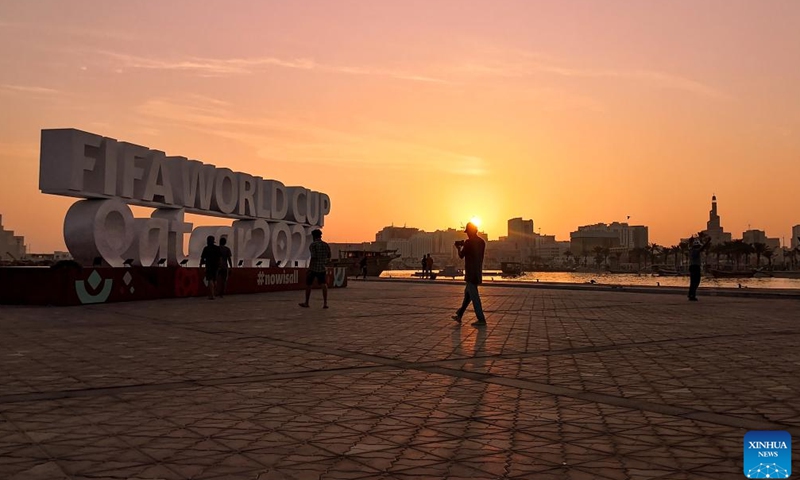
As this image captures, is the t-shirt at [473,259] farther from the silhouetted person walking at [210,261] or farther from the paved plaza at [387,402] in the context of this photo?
the silhouetted person walking at [210,261]

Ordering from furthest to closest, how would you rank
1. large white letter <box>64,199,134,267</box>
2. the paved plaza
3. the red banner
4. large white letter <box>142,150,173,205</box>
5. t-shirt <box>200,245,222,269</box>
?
large white letter <box>142,150,173,205</box> → t-shirt <box>200,245,222,269</box> → large white letter <box>64,199,134,267</box> → the red banner → the paved plaza

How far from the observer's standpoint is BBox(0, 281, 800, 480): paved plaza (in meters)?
3.53

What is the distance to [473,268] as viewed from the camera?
12.0 m

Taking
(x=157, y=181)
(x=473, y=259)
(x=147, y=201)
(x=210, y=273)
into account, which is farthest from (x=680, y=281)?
(x=473, y=259)

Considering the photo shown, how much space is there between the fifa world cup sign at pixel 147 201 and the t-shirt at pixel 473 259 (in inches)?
391

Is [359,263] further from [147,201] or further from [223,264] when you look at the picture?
[147,201]

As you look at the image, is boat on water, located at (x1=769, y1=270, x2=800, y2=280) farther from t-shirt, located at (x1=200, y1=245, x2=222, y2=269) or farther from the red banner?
t-shirt, located at (x1=200, y1=245, x2=222, y2=269)

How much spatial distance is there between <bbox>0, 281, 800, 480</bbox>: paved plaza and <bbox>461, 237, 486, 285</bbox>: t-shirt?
1.71m

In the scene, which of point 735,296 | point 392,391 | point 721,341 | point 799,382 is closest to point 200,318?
point 392,391

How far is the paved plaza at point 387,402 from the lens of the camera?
3.53 m

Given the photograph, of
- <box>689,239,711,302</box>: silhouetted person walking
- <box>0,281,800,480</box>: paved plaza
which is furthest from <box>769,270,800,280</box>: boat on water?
<box>0,281,800,480</box>: paved plaza

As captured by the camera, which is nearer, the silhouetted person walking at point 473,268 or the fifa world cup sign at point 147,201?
the silhouetted person walking at point 473,268

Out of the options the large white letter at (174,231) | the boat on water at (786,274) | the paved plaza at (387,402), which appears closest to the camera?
the paved plaza at (387,402)

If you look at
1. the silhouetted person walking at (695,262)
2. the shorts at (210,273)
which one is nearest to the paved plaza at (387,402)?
the shorts at (210,273)
